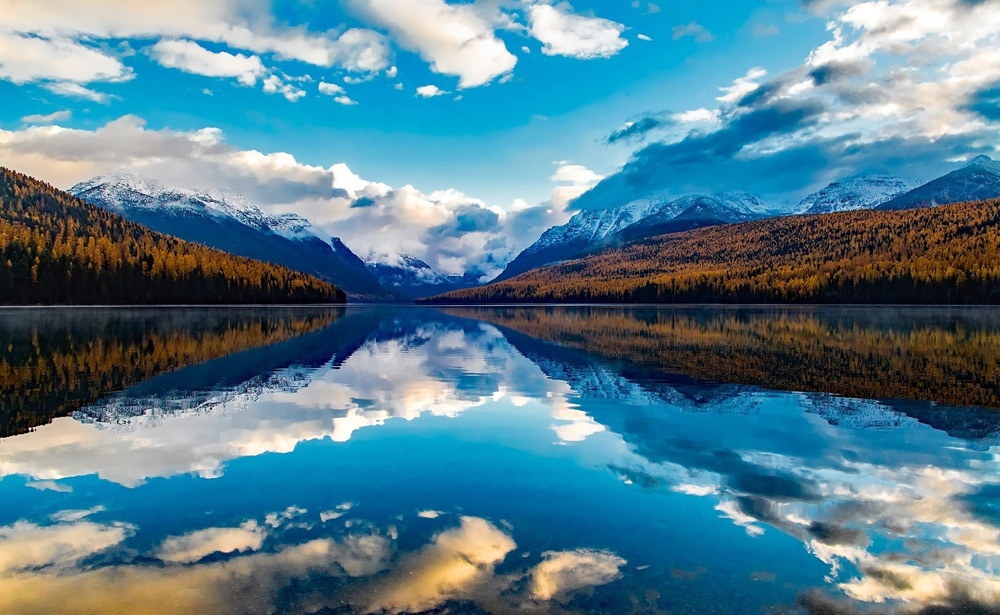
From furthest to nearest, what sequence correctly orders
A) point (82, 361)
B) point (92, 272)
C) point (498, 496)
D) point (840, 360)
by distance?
point (92, 272) < point (840, 360) < point (82, 361) < point (498, 496)

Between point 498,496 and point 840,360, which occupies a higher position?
point 840,360

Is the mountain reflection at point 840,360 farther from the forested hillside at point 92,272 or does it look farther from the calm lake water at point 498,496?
the forested hillside at point 92,272

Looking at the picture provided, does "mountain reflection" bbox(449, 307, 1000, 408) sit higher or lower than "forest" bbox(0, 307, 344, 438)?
higher

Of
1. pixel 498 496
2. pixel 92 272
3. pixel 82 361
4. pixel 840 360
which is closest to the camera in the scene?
pixel 498 496

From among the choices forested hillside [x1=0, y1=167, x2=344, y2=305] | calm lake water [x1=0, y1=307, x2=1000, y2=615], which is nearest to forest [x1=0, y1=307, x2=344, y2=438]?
calm lake water [x1=0, y1=307, x2=1000, y2=615]

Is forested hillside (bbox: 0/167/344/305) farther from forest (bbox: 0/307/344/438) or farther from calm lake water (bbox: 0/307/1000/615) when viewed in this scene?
calm lake water (bbox: 0/307/1000/615)

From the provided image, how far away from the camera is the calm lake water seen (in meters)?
9.92

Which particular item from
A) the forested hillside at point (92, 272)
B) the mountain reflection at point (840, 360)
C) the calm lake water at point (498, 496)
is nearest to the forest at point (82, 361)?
the calm lake water at point (498, 496)

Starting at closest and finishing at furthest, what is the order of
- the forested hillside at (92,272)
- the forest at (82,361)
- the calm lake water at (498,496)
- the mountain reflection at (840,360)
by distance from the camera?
the calm lake water at (498,496)
the forest at (82,361)
the mountain reflection at (840,360)
the forested hillside at (92,272)

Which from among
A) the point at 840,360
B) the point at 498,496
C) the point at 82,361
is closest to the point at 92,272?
the point at 82,361

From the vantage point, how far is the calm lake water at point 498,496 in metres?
9.92

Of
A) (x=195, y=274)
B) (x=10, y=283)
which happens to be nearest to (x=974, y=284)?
(x=195, y=274)

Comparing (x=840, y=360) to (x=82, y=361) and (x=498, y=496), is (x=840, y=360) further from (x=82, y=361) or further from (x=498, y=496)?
(x=82, y=361)

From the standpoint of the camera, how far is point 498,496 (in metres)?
14.8
